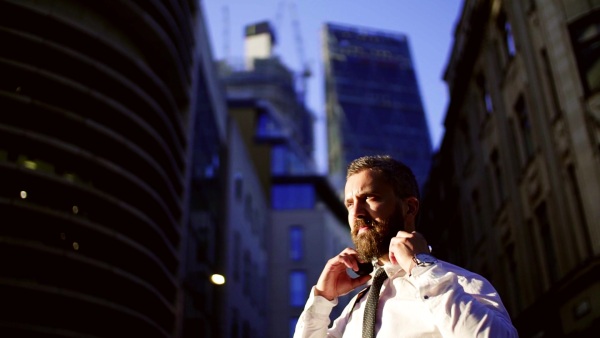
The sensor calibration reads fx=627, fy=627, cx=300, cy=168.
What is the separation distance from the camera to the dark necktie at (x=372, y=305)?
115 inches

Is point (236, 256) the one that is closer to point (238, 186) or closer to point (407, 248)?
point (238, 186)

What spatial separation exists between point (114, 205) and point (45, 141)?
113 inches

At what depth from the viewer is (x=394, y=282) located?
10.1 ft

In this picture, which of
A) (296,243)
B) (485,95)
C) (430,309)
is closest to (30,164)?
(430,309)

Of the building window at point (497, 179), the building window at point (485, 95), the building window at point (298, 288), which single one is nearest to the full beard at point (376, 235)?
the building window at point (497, 179)

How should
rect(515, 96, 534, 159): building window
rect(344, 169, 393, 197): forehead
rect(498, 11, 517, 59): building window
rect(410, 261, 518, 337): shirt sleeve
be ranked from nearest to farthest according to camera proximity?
1. rect(410, 261, 518, 337): shirt sleeve
2. rect(344, 169, 393, 197): forehead
3. rect(515, 96, 534, 159): building window
4. rect(498, 11, 517, 59): building window

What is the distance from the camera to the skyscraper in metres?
153

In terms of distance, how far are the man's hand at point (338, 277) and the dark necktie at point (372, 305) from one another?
0.15 m

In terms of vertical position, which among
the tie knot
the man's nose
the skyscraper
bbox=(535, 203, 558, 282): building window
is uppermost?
the skyscraper

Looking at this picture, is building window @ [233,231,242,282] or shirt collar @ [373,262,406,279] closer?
shirt collar @ [373,262,406,279]

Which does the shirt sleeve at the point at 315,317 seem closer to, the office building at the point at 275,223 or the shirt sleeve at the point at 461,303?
the shirt sleeve at the point at 461,303

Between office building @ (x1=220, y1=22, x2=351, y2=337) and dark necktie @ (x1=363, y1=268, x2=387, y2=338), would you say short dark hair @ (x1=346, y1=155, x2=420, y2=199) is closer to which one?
dark necktie @ (x1=363, y1=268, x2=387, y2=338)

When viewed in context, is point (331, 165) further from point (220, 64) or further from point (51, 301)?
point (51, 301)

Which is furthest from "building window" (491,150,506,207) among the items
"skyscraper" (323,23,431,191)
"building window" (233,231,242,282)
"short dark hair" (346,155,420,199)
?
"skyscraper" (323,23,431,191)
